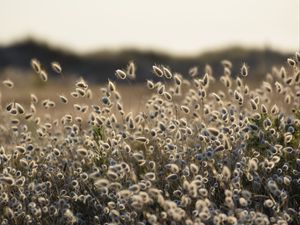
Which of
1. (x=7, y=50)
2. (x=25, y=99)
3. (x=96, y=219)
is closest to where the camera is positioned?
(x=96, y=219)

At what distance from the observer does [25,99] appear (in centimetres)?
1653

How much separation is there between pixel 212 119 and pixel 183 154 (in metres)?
0.43

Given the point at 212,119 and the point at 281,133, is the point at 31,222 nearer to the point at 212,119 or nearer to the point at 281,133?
the point at 212,119

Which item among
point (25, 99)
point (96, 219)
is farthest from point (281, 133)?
point (25, 99)

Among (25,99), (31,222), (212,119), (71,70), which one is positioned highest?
(71,70)

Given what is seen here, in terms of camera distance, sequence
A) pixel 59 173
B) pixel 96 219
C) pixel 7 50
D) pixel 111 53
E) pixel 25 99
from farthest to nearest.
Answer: pixel 111 53 → pixel 7 50 → pixel 25 99 → pixel 59 173 → pixel 96 219

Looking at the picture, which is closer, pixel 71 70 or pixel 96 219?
pixel 96 219

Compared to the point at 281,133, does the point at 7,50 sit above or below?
above

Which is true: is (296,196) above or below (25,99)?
below

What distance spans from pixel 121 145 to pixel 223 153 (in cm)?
70

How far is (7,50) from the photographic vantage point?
39406 millimetres

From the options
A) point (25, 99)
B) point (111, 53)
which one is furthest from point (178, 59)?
point (25, 99)

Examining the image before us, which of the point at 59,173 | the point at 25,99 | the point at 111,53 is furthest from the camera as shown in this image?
the point at 111,53

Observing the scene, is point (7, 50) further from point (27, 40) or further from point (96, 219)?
point (96, 219)
